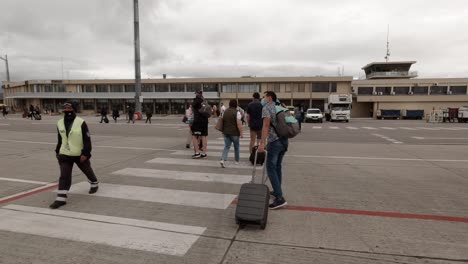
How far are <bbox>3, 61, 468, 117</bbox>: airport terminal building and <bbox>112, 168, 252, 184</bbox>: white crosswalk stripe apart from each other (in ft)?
153

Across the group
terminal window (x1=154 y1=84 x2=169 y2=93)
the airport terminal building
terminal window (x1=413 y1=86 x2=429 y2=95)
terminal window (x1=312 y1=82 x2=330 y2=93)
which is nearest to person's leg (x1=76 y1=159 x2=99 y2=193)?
the airport terminal building

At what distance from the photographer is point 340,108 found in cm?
3041

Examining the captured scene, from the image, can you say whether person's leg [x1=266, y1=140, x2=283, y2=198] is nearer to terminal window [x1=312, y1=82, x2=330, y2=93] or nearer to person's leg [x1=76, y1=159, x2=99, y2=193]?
person's leg [x1=76, y1=159, x2=99, y2=193]

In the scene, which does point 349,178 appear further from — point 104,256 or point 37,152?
point 37,152

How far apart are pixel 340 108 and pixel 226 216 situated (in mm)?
28979

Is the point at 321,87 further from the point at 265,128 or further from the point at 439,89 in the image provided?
the point at 265,128

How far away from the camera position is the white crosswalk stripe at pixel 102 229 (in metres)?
3.22

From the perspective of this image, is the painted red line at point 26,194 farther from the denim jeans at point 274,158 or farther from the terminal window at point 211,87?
the terminal window at point 211,87

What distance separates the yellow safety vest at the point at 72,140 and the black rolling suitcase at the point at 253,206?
2.73 m

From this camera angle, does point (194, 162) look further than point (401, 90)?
No

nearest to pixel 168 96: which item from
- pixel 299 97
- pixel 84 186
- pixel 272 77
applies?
pixel 272 77

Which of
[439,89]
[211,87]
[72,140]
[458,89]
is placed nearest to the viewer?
[72,140]

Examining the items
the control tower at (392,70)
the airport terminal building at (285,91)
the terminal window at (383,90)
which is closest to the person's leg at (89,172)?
the airport terminal building at (285,91)

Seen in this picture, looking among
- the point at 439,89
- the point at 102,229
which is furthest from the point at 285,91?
the point at 102,229
